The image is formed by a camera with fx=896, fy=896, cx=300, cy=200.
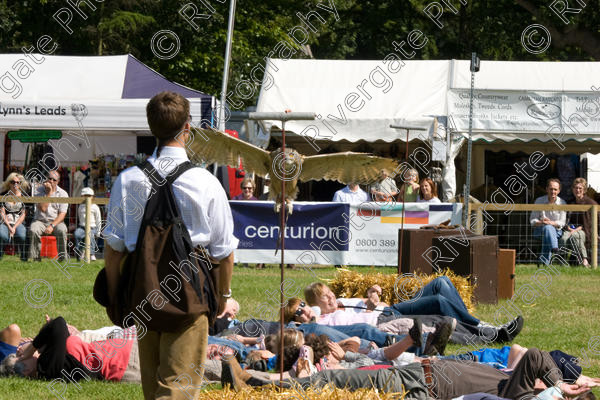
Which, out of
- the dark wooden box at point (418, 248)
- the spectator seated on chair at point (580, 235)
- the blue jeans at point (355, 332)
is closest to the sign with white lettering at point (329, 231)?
the spectator seated on chair at point (580, 235)

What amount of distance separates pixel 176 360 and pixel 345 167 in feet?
30.9

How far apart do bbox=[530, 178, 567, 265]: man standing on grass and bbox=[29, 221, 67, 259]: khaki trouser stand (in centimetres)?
804

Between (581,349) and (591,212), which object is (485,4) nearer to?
(591,212)

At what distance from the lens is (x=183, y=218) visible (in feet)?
12.3

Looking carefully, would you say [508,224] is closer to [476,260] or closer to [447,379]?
[476,260]

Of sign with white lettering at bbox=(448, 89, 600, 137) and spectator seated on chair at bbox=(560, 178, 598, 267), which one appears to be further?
sign with white lettering at bbox=(448, 89, 600, 137)

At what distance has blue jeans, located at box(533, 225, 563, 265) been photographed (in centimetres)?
1509

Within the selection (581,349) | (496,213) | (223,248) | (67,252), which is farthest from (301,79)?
(223,248)

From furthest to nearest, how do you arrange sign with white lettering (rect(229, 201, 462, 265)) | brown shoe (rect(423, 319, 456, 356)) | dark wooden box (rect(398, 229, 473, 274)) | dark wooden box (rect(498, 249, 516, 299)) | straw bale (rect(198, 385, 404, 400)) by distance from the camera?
sign with white lettering (rect(229, 201, 462, 265))
dark wooden box (rect(498, 249, 516, 299))
dark wooden box (rect(398, 229, 473, 274))
brown shoe (rect(423, 319, 456, 356))
straw bale (rect(198, 385, 404, 400))

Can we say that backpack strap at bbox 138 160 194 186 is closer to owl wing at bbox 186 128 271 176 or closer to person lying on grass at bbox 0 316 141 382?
person lying on grass at bbox 0 316 141 382

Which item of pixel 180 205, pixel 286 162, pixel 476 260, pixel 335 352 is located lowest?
pixel 335 352

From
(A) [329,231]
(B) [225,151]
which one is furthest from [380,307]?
(A) [329,231]

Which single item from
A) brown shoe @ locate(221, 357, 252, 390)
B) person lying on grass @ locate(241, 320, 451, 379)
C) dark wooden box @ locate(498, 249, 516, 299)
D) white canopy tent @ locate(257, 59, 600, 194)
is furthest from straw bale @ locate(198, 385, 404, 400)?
white canopy tent @ locate(257, 59, 600, 194)

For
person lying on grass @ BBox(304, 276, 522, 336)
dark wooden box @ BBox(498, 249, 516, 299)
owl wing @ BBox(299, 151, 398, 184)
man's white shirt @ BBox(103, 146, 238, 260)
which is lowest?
person lying on grass @ BBox(304, 276, 522, 336)
